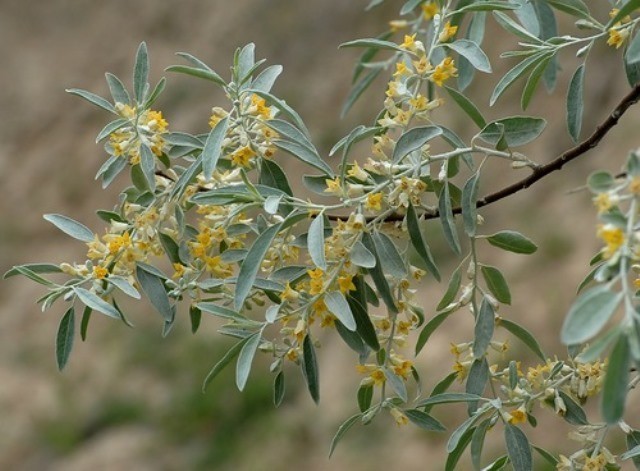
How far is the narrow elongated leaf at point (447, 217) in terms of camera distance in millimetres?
993

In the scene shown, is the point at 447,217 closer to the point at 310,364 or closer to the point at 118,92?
the point at 310,364

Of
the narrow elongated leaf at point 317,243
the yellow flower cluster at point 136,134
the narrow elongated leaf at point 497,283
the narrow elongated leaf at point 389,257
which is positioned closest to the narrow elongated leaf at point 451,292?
the narrow elongated leaf at point 497,283

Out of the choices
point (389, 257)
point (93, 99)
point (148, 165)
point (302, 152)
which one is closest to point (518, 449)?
point (389, 257)

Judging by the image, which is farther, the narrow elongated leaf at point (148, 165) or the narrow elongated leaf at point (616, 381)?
the narrow elongated leaf at point (148, 165)

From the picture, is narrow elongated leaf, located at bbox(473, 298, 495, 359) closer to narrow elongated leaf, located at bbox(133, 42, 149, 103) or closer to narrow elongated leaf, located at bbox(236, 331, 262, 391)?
narrow elongated leaf, located at bbox(236, 331, 262, 391)

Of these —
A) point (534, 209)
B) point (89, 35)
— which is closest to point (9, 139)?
point (89, 35)

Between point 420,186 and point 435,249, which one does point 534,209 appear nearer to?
point 435,249

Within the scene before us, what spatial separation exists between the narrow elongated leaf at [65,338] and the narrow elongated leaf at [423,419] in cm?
36

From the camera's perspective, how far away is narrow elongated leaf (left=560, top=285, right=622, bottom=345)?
627mm

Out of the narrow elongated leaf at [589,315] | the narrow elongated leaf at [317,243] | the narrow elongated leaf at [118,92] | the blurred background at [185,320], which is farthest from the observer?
the blurred background at [185,320]

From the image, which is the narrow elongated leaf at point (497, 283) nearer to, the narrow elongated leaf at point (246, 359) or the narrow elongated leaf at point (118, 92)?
the narrow elongated leaf at point (246, 359)

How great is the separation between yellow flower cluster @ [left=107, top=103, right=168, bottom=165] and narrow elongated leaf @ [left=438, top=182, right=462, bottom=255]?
0.98ft

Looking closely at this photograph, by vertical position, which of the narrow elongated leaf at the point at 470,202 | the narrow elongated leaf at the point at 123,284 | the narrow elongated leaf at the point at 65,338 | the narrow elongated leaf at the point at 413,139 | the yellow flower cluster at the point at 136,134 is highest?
the yellow flower cluster at the point at 136,134

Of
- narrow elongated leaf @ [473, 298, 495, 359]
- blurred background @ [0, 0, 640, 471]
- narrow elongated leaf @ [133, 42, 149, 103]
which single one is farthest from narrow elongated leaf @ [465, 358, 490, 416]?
blurred background @ [0, 0, 640, 471]
